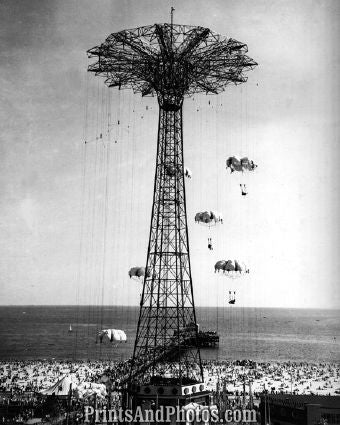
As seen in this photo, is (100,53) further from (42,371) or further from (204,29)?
(42,371)

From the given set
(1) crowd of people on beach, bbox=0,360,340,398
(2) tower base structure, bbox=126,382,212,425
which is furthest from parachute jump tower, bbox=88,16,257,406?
(1) crowd of people on beach, bbox=0,360,340,398

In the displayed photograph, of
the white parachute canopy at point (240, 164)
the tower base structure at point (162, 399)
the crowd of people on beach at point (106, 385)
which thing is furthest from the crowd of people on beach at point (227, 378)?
the white parachute canopy at point (240, 164)

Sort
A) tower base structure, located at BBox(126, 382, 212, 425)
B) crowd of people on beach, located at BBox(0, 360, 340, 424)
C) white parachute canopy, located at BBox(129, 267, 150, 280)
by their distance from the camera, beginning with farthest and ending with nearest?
white parachute canopy, located at BBox(129, 267, 150, 280) → crowd of people on beach, located at BBox(0, 360, 340, 424) → tower base structure, located at BBox(126, 382, 212, 425)

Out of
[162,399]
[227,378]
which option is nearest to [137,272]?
[162,399]

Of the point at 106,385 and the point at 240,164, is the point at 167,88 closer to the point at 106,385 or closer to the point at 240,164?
the point at 240,164

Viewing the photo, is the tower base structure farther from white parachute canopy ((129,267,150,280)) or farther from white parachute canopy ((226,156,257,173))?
white parachute canopy ((226,156,257,173))

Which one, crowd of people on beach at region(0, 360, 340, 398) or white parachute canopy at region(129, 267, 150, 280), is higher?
white parachute canopy at region(129, 267, 150, 280)

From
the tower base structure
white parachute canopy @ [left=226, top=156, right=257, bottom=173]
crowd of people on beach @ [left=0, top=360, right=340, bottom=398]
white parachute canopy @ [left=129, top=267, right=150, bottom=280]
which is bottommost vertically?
→ crowd of people on beach @ [left=0, top=360, right=340, bottom=398]

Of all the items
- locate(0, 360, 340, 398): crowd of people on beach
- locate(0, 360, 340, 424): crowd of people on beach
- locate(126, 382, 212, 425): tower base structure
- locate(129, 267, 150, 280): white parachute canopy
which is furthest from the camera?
locate(0, 360, 340, 398): crowd of people on beach

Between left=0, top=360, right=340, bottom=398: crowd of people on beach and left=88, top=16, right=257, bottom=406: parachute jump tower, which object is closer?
left=88, top=16, right=257, bottom=406: parachute jump tower
